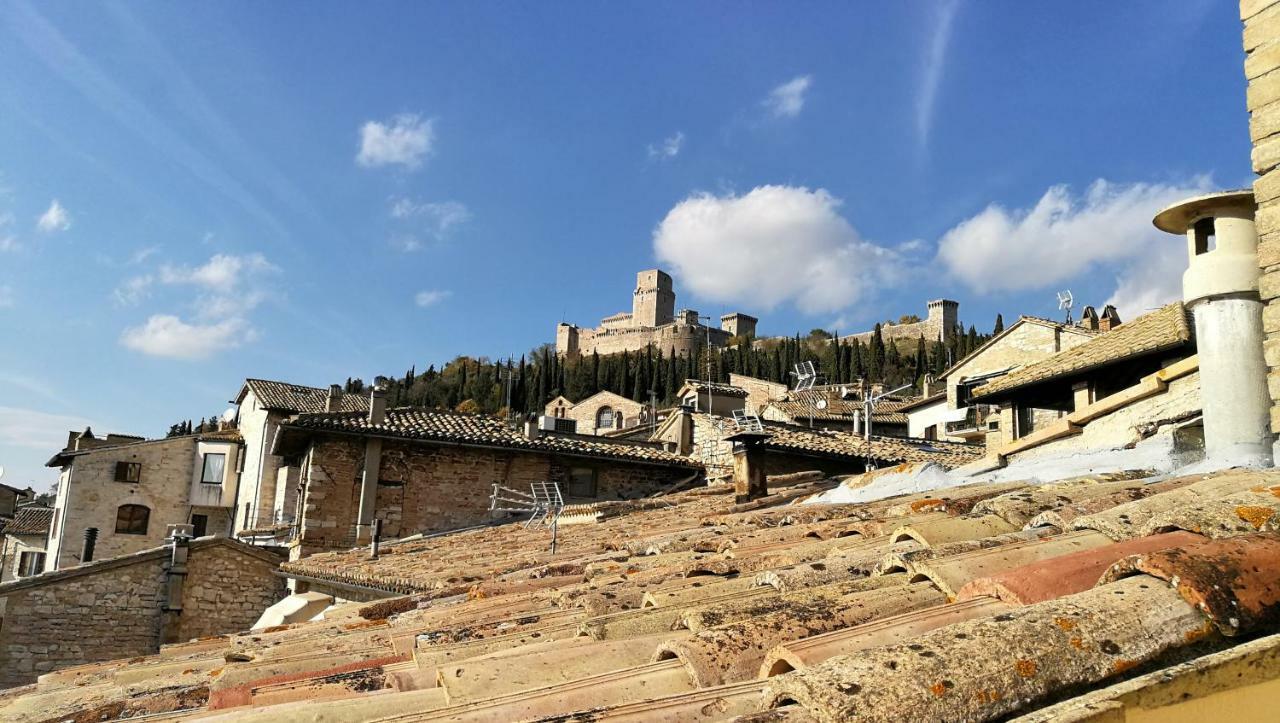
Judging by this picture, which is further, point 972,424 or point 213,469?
point 213,469

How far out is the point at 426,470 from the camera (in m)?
19.4

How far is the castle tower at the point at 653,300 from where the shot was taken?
105125 millimetres

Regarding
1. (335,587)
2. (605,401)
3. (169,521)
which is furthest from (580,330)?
(335,587)

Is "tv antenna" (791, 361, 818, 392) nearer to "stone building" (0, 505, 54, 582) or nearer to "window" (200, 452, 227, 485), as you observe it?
"window" (200, 452, 227, 485)

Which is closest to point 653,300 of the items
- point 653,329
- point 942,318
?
point 653,329

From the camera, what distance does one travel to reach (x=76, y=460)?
108 ft

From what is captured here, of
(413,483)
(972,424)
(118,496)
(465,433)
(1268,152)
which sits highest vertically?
(972,424)

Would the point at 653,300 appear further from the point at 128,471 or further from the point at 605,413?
the point at 128,471

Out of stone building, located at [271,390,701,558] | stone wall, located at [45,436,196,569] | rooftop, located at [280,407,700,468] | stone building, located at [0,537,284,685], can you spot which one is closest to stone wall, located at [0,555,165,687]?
stone building, located at [0,537,284,685]

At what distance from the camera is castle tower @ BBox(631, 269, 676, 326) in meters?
105

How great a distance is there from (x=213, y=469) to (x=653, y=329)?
6417 centimetres

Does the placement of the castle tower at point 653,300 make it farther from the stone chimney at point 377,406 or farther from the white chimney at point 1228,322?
the white chimney at point 1228,322

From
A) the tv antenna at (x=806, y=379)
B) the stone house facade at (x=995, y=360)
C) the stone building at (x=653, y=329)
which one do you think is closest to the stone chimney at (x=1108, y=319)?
the stone house facade at (x=995, y=360)

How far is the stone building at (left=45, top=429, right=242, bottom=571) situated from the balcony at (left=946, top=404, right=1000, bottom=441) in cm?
2875
